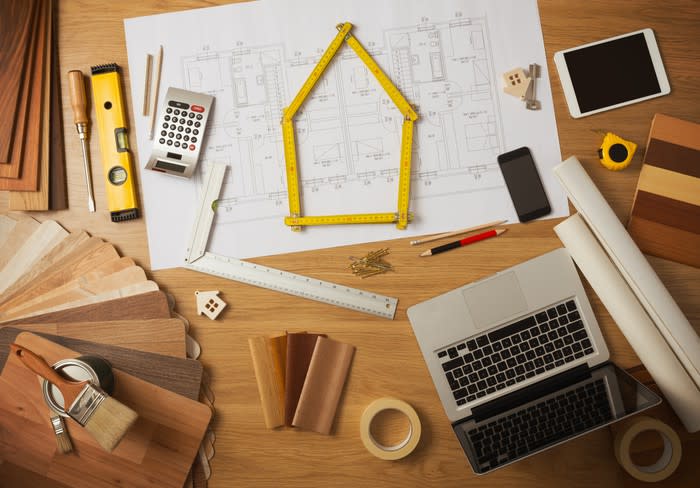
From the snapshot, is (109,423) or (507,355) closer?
(109,423)

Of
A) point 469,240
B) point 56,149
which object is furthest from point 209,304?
point 469,240

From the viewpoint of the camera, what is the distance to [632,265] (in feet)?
4.04

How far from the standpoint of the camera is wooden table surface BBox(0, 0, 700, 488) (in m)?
1.29

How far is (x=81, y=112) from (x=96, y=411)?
26.9 inches

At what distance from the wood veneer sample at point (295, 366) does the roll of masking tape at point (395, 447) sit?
0.53 ft

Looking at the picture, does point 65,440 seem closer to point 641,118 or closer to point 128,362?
point 128,362

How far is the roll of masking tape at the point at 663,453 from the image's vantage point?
3.98 feet

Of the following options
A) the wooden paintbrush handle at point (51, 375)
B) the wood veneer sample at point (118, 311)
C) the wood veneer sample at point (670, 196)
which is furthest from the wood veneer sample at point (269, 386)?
the wood veneer sample at point (670, 196)

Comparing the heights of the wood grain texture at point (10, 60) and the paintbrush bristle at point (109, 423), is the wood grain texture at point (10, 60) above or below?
above

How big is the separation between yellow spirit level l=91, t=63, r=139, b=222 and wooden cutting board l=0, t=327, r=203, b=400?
30cm

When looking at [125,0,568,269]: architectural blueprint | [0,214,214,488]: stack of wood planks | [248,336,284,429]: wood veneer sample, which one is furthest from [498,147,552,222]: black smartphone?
[0,214,214,488]: stack of wood planks

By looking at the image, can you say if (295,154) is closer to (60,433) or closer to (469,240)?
(469,240)

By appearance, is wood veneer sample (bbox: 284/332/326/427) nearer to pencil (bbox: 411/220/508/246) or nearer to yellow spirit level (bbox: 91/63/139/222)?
pencil (bbox: 411/220/508/246)

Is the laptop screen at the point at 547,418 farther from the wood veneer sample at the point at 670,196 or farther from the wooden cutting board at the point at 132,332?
the wooden cutting board at the point at 132,332
